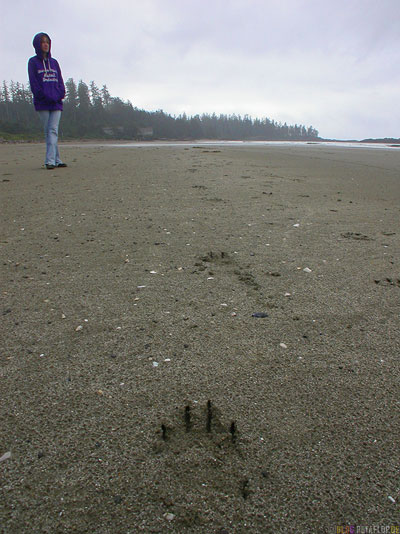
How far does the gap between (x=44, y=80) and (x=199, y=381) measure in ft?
23.3

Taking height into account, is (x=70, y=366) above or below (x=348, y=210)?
below

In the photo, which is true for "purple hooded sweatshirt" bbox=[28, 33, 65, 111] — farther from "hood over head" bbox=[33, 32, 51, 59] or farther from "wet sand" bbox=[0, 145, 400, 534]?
"wet sand" bbox=[0, 145, 400, 534]

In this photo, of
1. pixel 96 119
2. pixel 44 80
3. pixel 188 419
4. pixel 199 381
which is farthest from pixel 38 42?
pixel 96 119

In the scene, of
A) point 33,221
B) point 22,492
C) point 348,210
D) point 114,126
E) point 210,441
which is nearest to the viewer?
point 22,492

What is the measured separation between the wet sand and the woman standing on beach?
179 inches

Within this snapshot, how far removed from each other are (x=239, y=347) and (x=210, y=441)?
1.81 feet

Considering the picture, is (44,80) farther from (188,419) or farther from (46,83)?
(188,419)

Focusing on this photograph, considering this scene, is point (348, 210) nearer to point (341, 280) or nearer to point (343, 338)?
point (341, 280)

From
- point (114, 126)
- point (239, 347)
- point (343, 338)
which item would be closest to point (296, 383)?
point (239, 347)

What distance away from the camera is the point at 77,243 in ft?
10.5

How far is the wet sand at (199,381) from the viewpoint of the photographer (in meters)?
1.06

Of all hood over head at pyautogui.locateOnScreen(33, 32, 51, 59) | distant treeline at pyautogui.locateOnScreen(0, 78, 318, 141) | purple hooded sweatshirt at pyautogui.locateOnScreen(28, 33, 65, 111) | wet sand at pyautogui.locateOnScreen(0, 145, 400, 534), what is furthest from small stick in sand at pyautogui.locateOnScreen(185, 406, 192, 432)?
distant treeline at pyautogui.locateOnScreen(0, 78, 318, 141)

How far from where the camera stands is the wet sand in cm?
106

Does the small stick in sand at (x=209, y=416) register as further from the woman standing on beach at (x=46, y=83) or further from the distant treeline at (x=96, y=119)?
the distant treeline at (x=96, y=119)
